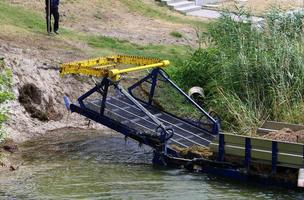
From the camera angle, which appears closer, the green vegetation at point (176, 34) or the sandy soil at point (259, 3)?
the green vegetation at point (176, 34)

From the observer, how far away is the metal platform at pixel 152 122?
715 inches

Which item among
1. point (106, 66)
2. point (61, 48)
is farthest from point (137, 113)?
point (61, 48)

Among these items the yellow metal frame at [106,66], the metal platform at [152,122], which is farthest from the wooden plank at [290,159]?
the yellow metal frame at [106,66]

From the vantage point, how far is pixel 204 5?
125 ft

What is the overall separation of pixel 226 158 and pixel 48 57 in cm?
853

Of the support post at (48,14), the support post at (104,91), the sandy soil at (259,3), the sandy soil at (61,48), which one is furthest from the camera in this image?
the sandy soil at (259,3)

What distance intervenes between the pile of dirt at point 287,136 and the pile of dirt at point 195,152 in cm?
134

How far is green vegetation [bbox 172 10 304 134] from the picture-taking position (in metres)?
19.2

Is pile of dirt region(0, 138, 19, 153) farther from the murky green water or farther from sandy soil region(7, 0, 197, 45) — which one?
sandy soil region(7, 0, 197, 45)

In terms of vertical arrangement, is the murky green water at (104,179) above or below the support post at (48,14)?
below

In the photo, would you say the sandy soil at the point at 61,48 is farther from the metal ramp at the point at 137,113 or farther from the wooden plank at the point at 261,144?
the wooden plank at the point at 261,144

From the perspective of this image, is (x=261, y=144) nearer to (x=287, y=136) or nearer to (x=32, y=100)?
(x=287, y=136)

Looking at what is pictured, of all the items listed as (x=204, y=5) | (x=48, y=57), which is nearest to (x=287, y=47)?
(x=48, y=57)

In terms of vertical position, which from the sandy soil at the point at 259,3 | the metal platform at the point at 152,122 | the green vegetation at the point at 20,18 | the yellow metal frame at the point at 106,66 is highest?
the yellow metal frame at the point at 106,66
